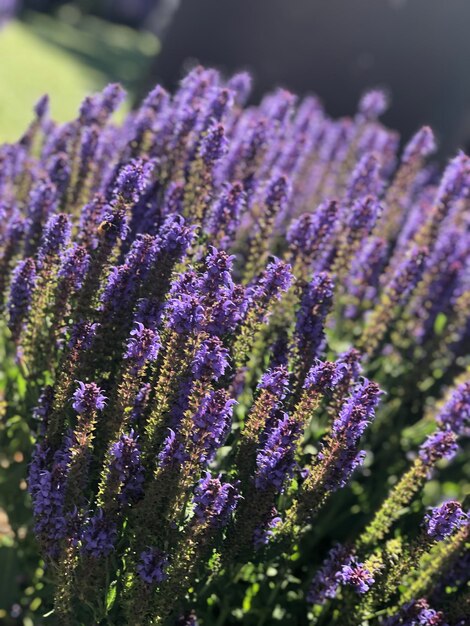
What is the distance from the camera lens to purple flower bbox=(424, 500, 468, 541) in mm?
2938

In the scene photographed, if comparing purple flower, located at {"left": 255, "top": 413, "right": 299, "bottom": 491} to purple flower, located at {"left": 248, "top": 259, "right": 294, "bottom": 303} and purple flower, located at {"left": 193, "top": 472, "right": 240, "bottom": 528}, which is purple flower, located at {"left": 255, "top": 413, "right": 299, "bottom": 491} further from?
purple flower, located at {"left": 248, "top": 259, "right": 294, "bottom": 303}

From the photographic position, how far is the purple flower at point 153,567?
264 cm

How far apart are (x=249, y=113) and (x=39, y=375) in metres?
4.12

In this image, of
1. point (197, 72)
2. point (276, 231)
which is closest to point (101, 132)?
point (197, 72)

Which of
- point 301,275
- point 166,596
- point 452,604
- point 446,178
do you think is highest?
point 446,178

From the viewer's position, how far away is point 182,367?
2783 millimetres

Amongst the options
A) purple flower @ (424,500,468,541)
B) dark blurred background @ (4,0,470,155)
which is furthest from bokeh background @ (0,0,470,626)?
purple flower @ (424,500,468,541)

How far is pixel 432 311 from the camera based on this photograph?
5340 mm

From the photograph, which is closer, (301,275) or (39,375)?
(39,375)

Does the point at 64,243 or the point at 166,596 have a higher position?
the point at 64,243

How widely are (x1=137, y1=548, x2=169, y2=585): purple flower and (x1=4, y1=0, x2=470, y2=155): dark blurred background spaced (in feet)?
43.1

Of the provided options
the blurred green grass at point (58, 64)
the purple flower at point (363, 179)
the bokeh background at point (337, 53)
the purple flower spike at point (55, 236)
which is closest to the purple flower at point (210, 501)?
the purple flower spike at point (55, 236)

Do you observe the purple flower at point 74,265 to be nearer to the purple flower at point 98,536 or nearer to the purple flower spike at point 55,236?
the purple flower spike at point 55,236

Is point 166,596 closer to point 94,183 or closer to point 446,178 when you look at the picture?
point 94,183
